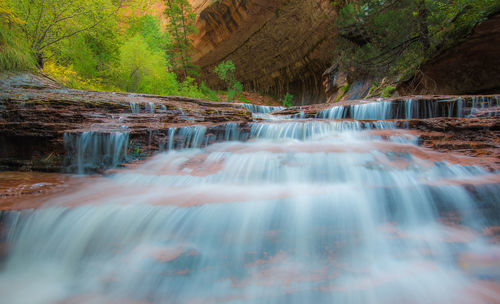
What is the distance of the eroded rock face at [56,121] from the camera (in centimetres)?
309

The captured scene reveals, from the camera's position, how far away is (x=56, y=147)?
3104 mm

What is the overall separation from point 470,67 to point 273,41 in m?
14.4

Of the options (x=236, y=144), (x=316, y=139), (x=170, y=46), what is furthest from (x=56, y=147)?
(x=170, y=46)

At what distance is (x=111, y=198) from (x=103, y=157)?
149 centimetres

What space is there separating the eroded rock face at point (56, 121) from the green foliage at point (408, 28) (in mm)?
6535

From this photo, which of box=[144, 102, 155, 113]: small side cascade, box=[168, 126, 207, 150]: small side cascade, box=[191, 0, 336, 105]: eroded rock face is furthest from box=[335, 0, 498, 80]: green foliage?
box=[191, 0, 336, 105]: eroded rock face

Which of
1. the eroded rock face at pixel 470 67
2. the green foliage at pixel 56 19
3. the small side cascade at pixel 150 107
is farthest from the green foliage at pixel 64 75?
the eroded rock face at pixel 470 67

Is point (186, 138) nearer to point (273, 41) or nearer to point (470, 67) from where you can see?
point (470, 67)

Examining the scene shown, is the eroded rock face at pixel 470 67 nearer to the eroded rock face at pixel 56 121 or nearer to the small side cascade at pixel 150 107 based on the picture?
the eroded rock face at pixel 56 121

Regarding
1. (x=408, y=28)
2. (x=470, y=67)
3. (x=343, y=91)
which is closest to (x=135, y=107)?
(x=408, y=28)

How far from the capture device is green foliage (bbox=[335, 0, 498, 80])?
5492 millimetres

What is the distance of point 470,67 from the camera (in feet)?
18.9

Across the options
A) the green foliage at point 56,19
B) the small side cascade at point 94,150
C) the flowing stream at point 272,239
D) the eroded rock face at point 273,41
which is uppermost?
the eroded rock face at point 273,41

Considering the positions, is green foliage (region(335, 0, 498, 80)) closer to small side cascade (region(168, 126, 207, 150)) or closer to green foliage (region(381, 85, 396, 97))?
green foliage (region(381, 85, 396, 97))
